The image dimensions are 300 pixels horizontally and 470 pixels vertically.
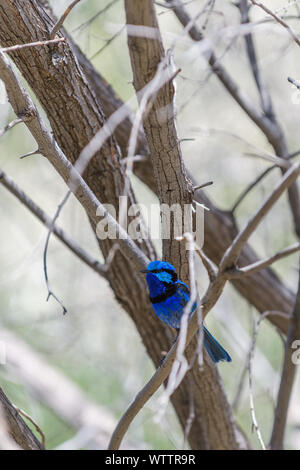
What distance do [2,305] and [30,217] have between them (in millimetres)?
1594

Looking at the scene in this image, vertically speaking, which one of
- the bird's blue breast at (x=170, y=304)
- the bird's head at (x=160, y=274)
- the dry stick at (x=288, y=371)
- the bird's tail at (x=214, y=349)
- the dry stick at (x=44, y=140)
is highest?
the dry stick at (x=44, y=140)

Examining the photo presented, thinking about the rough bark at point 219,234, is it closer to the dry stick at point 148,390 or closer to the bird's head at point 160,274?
the bird's head at point 160,274

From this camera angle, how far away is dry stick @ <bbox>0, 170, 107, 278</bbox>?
373 cm

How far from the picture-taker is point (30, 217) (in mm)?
8359

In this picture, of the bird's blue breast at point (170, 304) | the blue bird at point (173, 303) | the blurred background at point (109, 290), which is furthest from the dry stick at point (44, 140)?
the blurred background at point (109, 290)

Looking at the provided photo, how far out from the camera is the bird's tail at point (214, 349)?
11.9 feet

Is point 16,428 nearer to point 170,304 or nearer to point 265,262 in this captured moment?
point 170,304

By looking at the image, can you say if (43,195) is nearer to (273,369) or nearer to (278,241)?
(278,241)

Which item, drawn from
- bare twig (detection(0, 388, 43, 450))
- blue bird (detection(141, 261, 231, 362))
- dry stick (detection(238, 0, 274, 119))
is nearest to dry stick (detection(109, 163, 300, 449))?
bare twig (detection(0, 388, 43, 450))

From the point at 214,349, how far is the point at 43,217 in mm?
1385

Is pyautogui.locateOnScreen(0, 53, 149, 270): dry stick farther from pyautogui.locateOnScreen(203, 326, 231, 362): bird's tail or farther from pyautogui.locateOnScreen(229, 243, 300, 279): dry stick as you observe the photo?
pyautogui.locateOnScreen(203, 326, 231, 362): bird's tail

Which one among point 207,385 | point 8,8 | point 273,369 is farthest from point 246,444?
point 8,8

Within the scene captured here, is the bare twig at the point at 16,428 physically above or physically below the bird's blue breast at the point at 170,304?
below

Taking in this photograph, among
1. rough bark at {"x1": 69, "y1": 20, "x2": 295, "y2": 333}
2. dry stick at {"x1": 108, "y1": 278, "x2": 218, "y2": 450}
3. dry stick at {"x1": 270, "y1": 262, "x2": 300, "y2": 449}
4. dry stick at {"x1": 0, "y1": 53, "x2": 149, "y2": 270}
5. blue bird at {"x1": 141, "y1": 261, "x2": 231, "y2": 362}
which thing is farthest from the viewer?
rough bark at {"x1": 69, "y1": 20, "x2": 295, "y2": 333}
